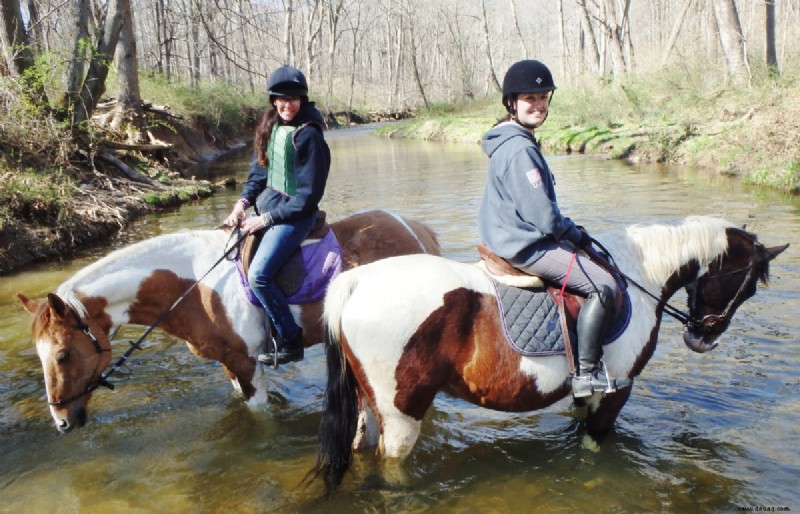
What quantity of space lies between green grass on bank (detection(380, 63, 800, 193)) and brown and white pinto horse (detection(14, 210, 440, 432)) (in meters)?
10.5

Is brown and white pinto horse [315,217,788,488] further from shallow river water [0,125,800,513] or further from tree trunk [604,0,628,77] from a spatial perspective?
tree trunk [604,0,628,77]

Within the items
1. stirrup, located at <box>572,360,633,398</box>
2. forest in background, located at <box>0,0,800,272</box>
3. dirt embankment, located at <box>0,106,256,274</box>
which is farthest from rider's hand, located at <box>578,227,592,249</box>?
dirt embankment, located at <box>0,106,256,274</box>

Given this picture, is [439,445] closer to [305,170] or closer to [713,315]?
[713,315]

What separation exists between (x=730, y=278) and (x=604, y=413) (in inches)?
46.0

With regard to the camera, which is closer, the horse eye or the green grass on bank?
the horse eye

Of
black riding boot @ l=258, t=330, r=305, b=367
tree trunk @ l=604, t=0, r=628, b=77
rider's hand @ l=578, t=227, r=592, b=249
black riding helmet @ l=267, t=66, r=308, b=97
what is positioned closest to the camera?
rider's hand @ l=578, t=227, r=592, b=249

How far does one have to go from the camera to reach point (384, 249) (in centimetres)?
448

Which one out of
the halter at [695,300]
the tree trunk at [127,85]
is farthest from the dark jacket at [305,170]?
the tree trunk at [127,85]

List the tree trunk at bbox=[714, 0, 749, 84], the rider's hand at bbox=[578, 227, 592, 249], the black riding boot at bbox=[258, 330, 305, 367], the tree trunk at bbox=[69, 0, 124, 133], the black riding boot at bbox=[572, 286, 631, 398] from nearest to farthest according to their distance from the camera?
the black riding boot at bbox=[572, 286, 631, 398] → the rider's hand at bbox=[578, 227, 592, 249] → the black riding boot at bbox=[258, 330, 305, 367] → the tree trunk at bbox=[69, 0, 124, 133] → the tree trunk at bbox=[714, 0, 749, 84]

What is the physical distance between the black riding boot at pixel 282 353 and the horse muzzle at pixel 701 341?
2668 millimetres

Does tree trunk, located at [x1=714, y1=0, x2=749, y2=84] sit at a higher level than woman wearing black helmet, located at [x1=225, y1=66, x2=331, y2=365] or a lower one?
higher

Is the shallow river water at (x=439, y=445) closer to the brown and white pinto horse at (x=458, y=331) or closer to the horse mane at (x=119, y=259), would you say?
the brown and white pinto horse at (x=458, y=331)

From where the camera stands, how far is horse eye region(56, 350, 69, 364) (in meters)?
3.41

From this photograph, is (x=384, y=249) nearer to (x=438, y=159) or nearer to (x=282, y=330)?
(x=282, y=330)
